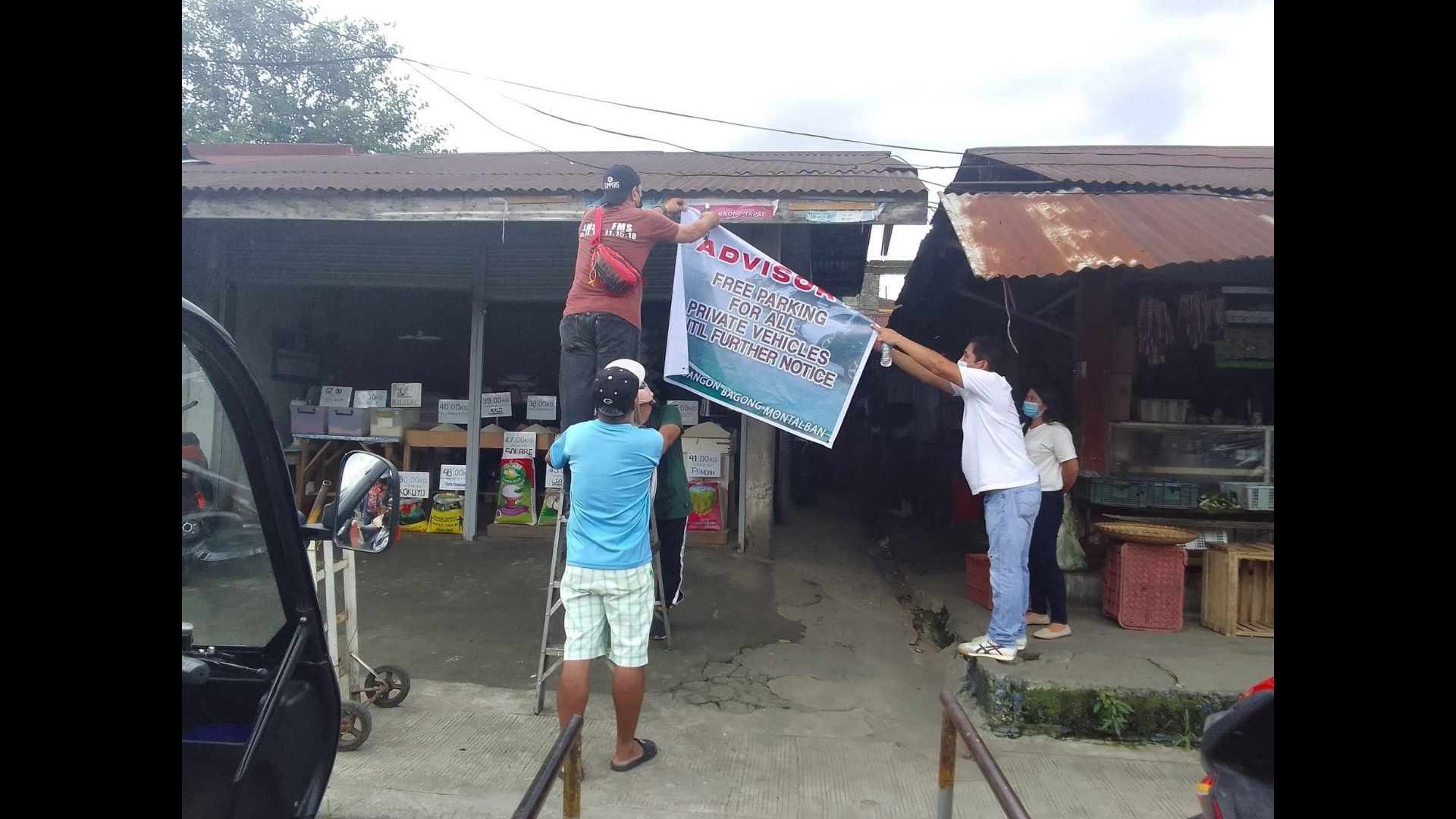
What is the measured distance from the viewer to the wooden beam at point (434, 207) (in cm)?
561

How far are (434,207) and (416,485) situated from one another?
3.01 metres

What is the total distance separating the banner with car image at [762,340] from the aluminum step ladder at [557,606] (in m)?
0.77

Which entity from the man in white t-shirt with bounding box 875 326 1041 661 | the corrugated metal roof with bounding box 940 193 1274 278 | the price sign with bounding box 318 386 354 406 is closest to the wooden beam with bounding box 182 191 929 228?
the corrugated metal roof with bounding box 940 193 1274 278

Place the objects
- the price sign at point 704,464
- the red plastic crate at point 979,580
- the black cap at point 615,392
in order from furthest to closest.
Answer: the price sign at point 704,464, the red plastic crate at point 979,580, the black cap at point 615,392

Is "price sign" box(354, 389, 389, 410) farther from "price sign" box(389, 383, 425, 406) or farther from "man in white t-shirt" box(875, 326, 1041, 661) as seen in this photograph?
"man in white t-shirt" box(875, 326, 1041, 661)

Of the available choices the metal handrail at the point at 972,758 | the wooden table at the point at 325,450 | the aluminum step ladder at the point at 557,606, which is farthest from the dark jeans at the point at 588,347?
the wooden table at the point at 325,450

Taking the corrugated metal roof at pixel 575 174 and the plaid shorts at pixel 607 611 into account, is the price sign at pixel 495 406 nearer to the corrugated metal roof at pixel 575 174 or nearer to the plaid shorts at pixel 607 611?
the corrugated metal roof at pixel 575 174

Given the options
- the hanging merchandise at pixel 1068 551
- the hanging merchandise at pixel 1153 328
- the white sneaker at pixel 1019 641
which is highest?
the hanging merchandise at pixel 1153 328

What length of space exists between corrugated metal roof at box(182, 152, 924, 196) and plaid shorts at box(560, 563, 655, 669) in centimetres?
331

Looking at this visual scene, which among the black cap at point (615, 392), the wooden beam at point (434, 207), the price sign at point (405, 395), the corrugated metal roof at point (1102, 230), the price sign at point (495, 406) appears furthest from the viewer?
the price sign at point (405, 395)

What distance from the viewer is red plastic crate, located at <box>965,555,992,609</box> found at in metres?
5.79

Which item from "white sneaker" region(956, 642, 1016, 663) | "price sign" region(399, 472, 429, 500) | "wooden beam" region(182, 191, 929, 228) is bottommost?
"white sneaker" region(956, 642, 1016, 663)

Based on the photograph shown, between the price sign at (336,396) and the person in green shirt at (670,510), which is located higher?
the price sign at (336,396)
